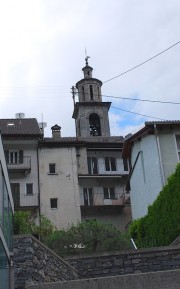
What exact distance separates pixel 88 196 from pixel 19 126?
904 centimetres

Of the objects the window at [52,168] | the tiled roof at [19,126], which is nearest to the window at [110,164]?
the window at [52,168]

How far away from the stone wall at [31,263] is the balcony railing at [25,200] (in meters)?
29.3

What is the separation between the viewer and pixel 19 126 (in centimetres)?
4659

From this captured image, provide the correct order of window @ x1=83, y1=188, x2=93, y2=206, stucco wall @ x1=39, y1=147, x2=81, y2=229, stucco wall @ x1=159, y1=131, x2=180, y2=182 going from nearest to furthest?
stucco wall @ x1=159, y1=131, x2=180, y2=182, stucco wall @ x1=39, y1=147, x2=81, y2=229, window @ x1=83, y1=188, x2=93, y2=206

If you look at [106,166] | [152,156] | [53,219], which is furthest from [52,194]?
[152,156]

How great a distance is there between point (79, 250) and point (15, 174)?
71.0 ft

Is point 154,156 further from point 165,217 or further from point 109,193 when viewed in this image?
point 109,193

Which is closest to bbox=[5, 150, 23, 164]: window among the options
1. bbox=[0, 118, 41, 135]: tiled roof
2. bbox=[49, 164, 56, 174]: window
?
bbox=[0, 118, 41, 135]: tiled roof

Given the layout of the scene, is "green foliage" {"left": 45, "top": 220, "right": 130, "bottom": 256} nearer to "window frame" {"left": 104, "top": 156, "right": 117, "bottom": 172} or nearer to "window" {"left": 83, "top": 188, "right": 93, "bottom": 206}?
Answer: "window" {"left": 83, "top": 188, "right": 93, "bottom": 206}

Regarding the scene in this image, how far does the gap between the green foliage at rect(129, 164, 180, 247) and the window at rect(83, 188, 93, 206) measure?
22298mm

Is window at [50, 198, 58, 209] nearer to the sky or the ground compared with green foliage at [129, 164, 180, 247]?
nearer to the sky

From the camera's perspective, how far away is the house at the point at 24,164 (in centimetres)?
4134

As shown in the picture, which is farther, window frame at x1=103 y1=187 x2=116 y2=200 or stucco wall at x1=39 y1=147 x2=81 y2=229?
window frame at x1=103 y1=187 x2=116 y2=200

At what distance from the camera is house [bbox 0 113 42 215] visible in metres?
41.3
